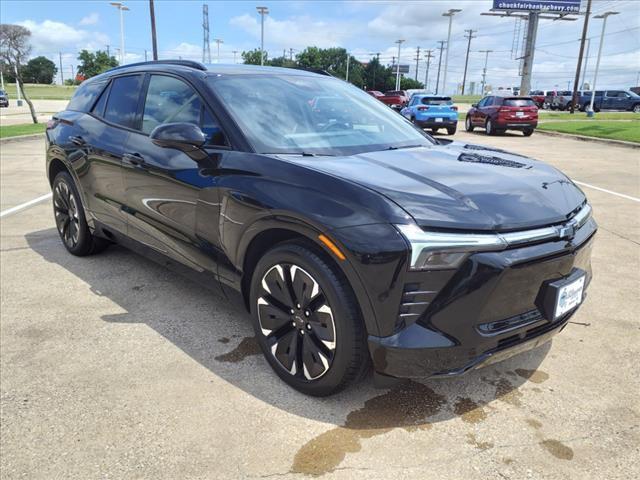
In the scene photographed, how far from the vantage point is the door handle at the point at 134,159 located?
3.68 meters

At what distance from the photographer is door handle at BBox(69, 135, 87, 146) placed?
452 cm

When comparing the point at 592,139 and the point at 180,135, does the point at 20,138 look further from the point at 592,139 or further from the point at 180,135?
the point at 592,139

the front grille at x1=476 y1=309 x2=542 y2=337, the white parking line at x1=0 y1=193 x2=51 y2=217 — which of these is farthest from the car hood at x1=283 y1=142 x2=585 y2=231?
the white parking line at x1=0 y1=193 x2=51 y2=217

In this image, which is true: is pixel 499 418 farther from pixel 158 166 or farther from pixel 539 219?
pixel 158 166

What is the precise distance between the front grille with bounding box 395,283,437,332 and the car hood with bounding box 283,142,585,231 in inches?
10.6

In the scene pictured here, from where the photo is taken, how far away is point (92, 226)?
4656 millimetres

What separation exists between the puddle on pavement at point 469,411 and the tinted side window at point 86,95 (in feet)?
12.7

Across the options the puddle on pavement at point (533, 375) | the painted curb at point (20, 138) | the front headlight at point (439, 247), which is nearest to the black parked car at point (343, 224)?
the front headlight at point (439, 247)

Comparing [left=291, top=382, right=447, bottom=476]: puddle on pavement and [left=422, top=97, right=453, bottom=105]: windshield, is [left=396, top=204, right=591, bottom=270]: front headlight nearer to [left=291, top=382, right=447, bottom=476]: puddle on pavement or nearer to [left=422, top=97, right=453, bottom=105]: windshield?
[left=291, top=382, right=447, bottom=476]: puddle on pavement

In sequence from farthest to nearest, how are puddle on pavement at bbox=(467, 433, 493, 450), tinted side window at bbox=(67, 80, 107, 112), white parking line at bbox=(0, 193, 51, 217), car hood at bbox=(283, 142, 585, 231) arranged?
white parking line at bbox=(0, 193, 51, 217), tinted side window at bbox=(67, 80, 107, 112), puddle on pavement at bbox=(467, 433, 493, 450), car hood at bbox=(283, 142, 585, 231)

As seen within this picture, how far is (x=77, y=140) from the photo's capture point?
4.61 metres

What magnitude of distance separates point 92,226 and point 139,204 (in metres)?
1.11

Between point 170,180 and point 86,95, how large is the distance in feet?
6.95

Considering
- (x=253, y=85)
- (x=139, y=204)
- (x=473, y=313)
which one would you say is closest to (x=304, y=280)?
(x=473, y=313)
